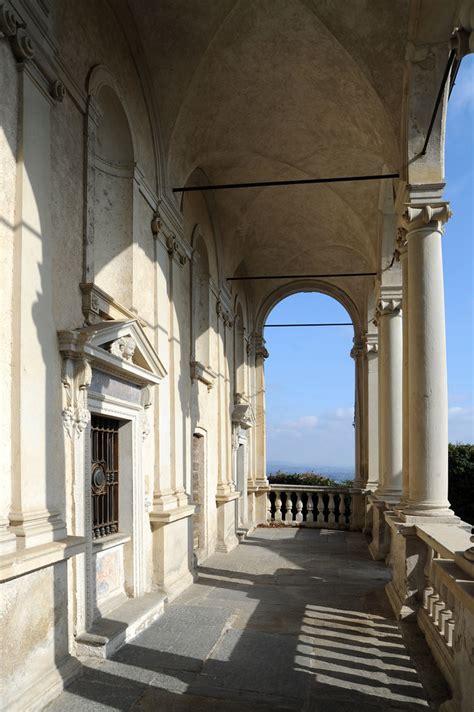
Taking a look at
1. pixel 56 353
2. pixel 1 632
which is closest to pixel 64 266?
pixel 56 353

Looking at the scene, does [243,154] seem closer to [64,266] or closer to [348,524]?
[64,266]

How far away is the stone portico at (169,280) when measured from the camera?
17.7 ft

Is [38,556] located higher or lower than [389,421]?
lower

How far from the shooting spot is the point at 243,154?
40.9ft

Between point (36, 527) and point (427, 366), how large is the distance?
527 centimetres

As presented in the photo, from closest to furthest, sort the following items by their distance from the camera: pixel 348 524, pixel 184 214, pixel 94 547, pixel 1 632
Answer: pixel 1 632, pixel 94 547, pixel 184 214, pixel 348 524

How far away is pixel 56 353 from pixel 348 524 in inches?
605

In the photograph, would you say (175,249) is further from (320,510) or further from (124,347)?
(320,510)

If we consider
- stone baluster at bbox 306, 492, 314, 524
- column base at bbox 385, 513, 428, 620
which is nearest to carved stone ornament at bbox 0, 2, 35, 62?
column base at bbox 385, 513, 428, 620

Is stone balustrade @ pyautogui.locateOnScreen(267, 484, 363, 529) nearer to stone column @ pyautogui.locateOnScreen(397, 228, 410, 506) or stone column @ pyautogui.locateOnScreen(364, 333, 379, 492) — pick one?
stone column @ pyautogui.locateOnScreen(364, 333, 379, 492)

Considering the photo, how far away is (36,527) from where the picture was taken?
210 inches

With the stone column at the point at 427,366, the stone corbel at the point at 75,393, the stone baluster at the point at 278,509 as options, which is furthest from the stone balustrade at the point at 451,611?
the stone baluster at the point at 278,509

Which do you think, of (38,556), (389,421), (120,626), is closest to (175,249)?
(389,421)

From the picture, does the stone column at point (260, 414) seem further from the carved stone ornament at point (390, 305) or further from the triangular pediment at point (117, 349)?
the triangular pediment at point (117, 349)
